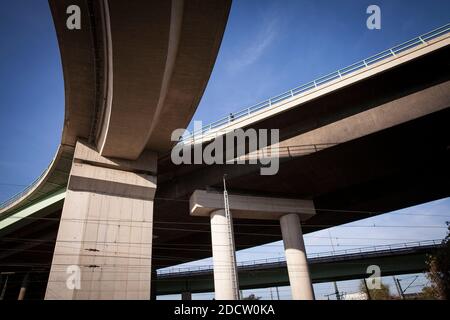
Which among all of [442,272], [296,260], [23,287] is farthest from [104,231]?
[23,287]

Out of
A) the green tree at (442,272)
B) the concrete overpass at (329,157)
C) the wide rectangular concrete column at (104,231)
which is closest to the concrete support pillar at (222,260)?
the concrete overpass at (329,157)

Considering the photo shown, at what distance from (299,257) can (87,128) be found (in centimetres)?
1902

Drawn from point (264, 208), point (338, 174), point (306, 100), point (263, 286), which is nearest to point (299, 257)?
point (264, 208)

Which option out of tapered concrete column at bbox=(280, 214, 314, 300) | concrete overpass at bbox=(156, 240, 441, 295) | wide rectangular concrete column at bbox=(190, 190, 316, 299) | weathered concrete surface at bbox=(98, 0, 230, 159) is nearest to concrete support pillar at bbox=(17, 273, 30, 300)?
concrete overpass at bbox=(156, 240, 441, 295)

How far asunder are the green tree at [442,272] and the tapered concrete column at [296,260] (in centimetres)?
886

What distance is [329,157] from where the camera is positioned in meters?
20.9

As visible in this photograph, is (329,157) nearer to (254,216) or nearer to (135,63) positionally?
(254,216)

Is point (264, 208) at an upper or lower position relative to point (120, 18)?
lower

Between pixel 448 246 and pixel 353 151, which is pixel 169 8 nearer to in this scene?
pixel 353 151

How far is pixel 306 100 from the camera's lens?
1958 centimetres

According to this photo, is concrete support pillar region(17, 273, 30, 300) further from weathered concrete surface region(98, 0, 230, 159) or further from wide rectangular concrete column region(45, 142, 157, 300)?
weathered concrete surface region(98, 0, 230, 159)

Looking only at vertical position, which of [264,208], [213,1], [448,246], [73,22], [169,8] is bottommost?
[448,246]

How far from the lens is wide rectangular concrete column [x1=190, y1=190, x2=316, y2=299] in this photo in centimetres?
2052

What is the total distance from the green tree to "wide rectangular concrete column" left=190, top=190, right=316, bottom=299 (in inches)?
351
